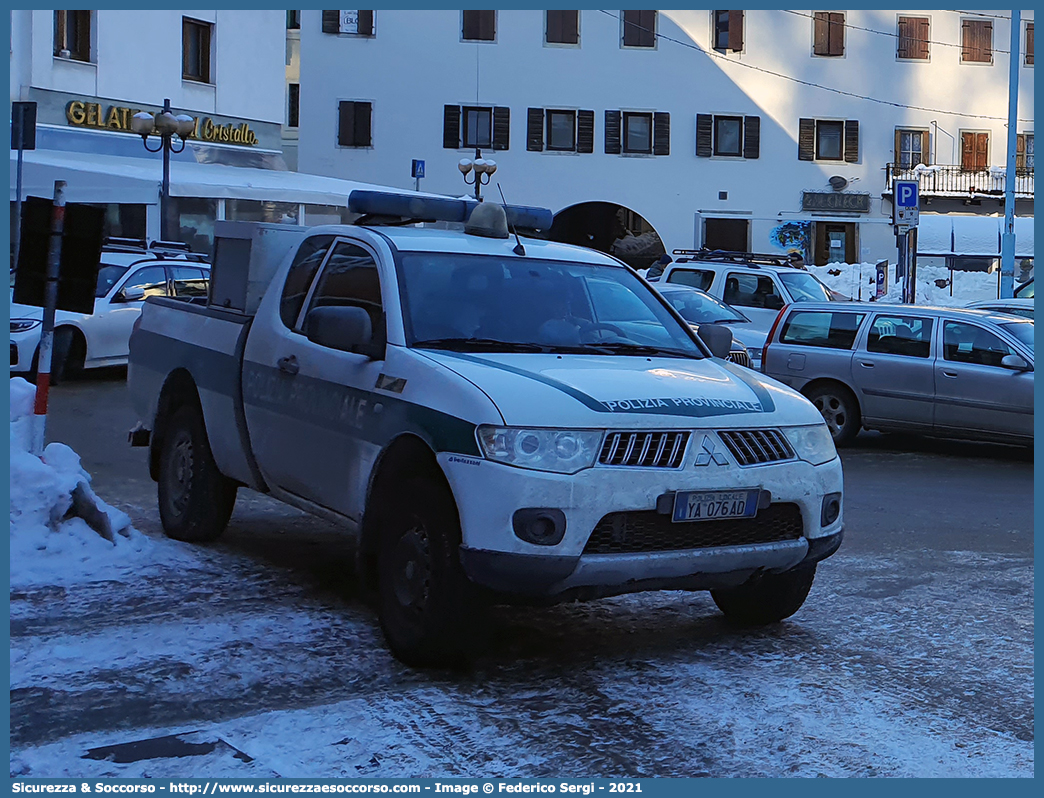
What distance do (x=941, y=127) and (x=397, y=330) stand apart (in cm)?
4631

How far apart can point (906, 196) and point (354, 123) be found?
91.6 feet

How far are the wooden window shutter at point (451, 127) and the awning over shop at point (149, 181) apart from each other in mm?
12226

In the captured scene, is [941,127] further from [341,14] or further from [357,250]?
[357,250]

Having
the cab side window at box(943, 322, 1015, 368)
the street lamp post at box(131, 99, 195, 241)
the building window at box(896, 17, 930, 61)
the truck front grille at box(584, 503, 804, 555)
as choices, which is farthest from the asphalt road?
the building window at box(896, 17, 930, 61)

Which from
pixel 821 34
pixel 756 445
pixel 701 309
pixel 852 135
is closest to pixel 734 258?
pixel 701 309

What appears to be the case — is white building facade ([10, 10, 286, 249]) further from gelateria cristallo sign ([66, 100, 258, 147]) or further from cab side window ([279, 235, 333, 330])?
cab side window ([279, 235, 333, 330])

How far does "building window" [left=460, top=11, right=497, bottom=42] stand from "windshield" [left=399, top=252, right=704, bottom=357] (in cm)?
4141

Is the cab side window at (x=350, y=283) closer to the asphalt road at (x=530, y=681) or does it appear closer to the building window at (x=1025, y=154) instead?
the asphalt road at (x=530, y=681)

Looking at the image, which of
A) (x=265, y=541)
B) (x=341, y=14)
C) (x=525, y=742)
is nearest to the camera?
(x=525, y=742)

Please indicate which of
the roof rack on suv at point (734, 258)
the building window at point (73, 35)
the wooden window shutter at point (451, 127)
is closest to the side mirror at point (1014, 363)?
the roof rack on suv at point (734, 258)

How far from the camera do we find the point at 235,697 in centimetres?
546

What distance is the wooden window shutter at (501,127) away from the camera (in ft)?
155

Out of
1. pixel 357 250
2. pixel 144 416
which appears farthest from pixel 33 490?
pixel 357 250

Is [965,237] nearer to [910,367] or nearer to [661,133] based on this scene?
[661,133]
